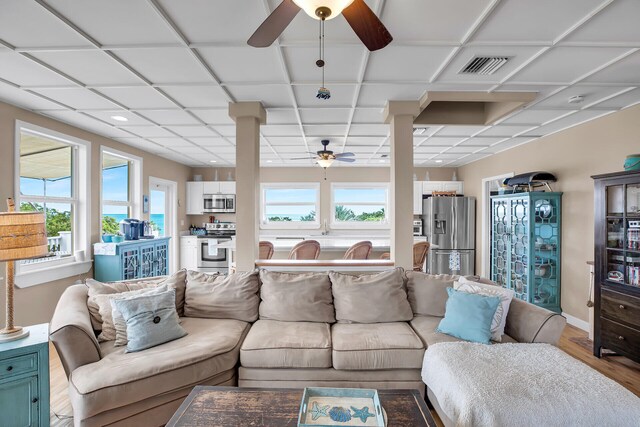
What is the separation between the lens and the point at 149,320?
7.38 ft

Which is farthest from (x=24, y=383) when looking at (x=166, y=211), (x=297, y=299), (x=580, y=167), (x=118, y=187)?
(x=580, y=167)

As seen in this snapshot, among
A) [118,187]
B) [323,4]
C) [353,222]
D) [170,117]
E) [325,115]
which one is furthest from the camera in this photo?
[353,222]

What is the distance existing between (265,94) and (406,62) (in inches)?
54.5

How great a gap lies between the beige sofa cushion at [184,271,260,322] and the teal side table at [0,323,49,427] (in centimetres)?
103

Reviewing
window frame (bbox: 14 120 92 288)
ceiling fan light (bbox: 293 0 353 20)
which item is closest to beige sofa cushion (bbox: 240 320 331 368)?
ceiling fan light (bbox: 293 0 353 20)

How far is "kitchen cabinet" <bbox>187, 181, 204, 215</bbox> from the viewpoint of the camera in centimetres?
730

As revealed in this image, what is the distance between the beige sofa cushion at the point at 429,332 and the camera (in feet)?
7.61

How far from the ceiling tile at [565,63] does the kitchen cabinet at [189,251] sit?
6388 millimetres

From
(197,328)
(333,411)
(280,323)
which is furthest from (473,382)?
(197,328)

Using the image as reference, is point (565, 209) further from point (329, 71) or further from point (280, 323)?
point (280, 323)

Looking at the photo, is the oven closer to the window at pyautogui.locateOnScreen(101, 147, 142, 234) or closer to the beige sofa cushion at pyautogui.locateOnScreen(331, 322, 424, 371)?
the window at pyautogui.locateOnScreen(101, 147, 142, 234)

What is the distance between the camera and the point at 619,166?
11.2ft

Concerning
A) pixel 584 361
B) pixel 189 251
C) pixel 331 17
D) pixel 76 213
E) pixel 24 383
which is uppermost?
pixel 331 17

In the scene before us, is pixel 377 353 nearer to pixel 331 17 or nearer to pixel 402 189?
pixel 402 189
